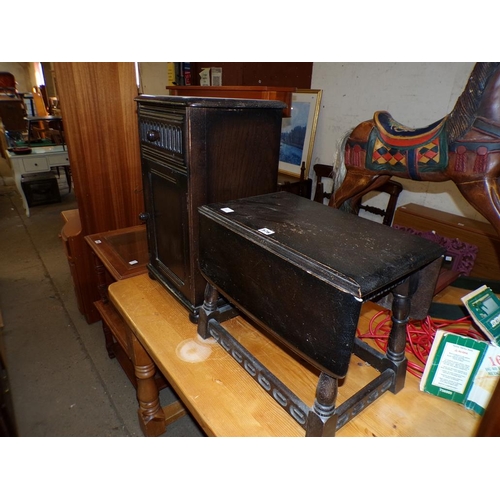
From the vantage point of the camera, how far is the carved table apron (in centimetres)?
61

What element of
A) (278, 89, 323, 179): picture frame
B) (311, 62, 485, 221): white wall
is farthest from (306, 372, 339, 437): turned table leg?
(278, 89, 323, 179): picture frame

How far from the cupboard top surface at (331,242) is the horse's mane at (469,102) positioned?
1.73 feet

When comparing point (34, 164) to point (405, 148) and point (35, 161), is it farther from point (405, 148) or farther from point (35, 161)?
point (405, 148)

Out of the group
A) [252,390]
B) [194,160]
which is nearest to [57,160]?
[194,160]

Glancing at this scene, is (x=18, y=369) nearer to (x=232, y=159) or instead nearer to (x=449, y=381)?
(x=232, y=159)

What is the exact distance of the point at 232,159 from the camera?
1.00 metres

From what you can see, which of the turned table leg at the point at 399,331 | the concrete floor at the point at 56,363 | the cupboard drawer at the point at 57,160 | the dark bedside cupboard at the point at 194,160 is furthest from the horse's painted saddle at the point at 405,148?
the cupboard drawer at the point at 57,160

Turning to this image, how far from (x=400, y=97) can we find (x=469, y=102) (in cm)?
158

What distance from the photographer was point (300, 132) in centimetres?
315

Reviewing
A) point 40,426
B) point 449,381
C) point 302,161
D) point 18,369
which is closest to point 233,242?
point 449,381

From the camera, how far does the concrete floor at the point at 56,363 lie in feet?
5.34

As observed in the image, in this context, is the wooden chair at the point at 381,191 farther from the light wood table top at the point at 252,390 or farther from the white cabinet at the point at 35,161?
the white cabinet at the point at 35,161

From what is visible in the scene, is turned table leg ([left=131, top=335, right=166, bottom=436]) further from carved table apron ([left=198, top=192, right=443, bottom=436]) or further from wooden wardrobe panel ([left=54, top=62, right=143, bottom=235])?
wooden wardrobe panel ([left=54, top=62, right=143, bottom=235])

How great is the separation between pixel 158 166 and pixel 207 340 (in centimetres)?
57
